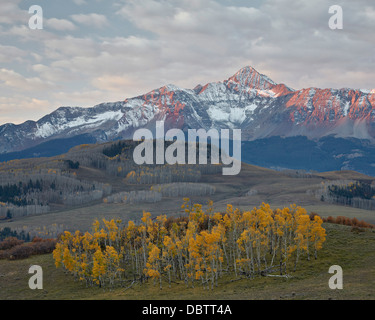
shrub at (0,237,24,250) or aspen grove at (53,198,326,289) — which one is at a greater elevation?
aspen grove at (53,198,326,289)

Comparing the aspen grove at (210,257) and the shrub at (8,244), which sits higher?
the aspen grove at (210,257)

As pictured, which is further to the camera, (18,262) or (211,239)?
(18,262)

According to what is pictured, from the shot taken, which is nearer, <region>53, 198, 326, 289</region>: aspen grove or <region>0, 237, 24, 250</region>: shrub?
<region>53, 198, 326, 289</region>: aspen grove

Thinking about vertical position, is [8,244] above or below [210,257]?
below

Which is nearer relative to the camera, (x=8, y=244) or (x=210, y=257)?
(x=210, y=257)

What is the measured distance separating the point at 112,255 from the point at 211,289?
18847 mm

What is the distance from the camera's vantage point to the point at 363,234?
77.2 metres

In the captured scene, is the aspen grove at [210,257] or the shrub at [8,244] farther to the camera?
the shrub at [8,244]
